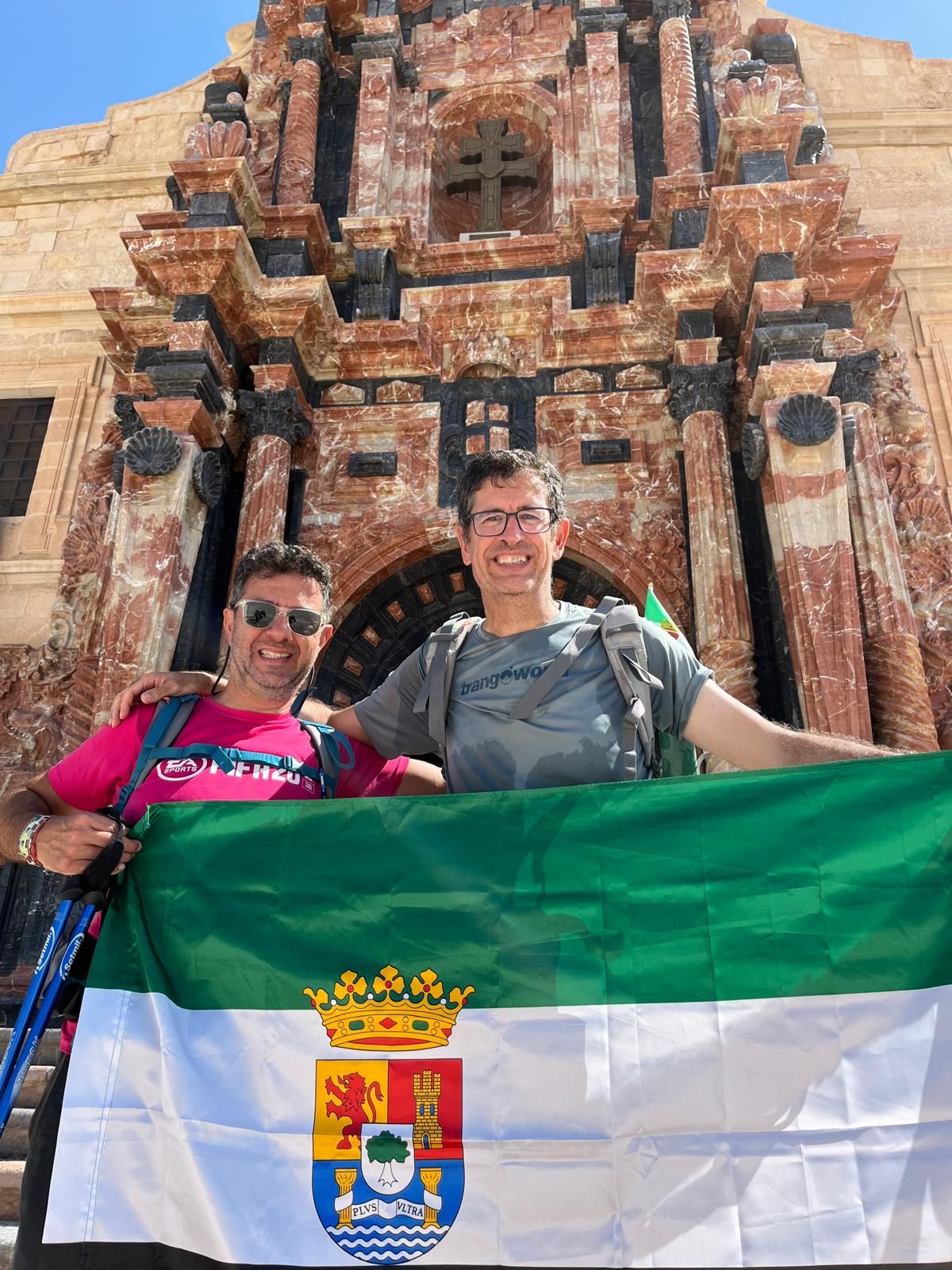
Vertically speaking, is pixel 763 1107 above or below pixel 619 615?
below

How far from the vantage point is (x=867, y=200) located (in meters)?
12.4

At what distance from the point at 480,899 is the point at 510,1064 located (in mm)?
433

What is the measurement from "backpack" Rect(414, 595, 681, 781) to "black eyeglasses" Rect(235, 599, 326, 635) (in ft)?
1.47

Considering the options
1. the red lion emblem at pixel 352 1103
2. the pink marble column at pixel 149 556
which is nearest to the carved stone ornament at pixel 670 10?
the pink marble column at pixel 149 556

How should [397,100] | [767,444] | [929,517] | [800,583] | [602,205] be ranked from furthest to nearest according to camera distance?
[397,100] → [602,205] → [929,517] → [767,444] → [800,583]

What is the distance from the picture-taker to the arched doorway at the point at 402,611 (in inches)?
336

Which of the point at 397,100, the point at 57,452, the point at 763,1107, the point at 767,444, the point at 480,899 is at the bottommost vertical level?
the point at 763,1107

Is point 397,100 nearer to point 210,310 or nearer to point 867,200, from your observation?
point 210,310

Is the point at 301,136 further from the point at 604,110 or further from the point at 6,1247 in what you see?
the point at 6,1247

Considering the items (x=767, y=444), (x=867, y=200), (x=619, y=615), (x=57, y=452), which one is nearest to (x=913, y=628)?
(x=767, y=444)

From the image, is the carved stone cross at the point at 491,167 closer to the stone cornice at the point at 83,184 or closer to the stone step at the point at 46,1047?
the stone cornice at the point at 83,184

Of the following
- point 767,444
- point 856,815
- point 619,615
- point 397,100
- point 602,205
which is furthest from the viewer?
point 397,100

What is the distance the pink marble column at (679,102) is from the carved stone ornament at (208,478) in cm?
496

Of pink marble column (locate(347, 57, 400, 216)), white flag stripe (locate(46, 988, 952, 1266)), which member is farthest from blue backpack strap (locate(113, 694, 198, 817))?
pink marble column (locate(347, 57, 400, 216))
